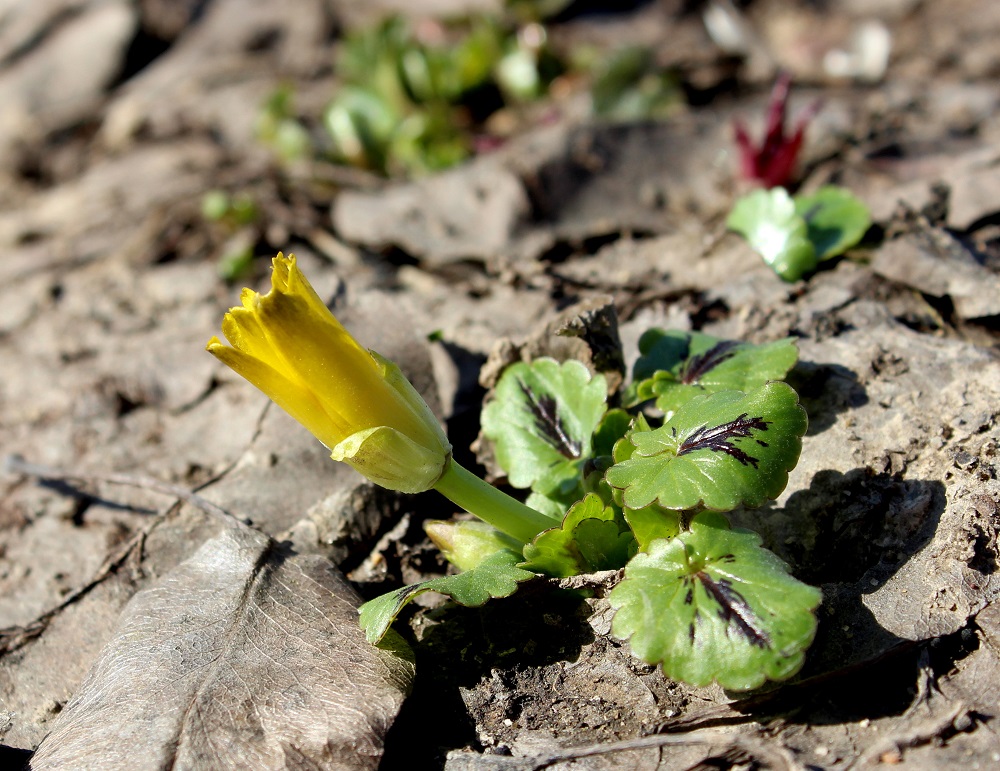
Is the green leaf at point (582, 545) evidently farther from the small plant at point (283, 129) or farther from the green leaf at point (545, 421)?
the small plant at point (283, 129)

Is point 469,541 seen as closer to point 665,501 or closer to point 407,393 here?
point 407,393

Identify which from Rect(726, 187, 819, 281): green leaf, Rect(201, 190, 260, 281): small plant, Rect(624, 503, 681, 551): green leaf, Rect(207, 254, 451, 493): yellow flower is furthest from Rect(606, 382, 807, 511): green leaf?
Rect(201, 190, 260, 281): small plant

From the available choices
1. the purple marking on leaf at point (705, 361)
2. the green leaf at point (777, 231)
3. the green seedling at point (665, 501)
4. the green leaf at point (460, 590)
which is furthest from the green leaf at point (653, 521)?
the green leaf at point (777, 231)

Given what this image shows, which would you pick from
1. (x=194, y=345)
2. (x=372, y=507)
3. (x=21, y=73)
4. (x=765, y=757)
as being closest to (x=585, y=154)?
(x=194, y=345)

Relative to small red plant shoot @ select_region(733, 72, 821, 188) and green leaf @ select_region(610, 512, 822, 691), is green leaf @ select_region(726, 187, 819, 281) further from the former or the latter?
green leaf @ select_region(610, 512, 822, 691)

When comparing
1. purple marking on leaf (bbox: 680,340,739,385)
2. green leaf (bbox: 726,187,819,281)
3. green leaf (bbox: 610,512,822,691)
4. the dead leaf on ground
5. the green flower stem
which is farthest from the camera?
green leaf (bbox: 726,187,819,281)
